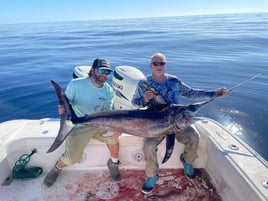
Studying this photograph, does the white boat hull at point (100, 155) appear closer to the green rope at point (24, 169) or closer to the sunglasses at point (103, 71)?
the green rope at point (24, 169)

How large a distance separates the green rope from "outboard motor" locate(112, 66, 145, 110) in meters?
1.47

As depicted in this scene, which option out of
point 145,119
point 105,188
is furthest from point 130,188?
point 145,119

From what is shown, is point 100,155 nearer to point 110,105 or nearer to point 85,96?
point 110,105

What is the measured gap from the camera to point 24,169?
3383 millimetres

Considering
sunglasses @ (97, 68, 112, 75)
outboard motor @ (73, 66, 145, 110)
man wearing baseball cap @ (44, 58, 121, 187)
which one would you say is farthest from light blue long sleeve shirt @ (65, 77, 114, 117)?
outboard motor @ (73, 66, 145, 110)

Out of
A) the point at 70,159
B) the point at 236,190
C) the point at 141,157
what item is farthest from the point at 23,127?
the point at 236,190

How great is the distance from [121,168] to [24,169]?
1.24m

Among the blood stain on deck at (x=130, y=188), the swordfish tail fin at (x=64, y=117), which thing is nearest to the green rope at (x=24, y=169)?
the blood stain on deck at (x=130, y=188)

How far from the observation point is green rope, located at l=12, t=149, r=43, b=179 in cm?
333

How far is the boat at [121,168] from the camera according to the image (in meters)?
3.00

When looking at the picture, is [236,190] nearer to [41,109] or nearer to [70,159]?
[70,159]

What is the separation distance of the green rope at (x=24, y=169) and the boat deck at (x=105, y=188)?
0.19ft

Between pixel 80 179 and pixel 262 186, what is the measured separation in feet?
6.87

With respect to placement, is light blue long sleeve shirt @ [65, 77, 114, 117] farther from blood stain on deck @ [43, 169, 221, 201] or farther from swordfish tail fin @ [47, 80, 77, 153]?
blood stain on deck @ [43, 169, 221, 201]
